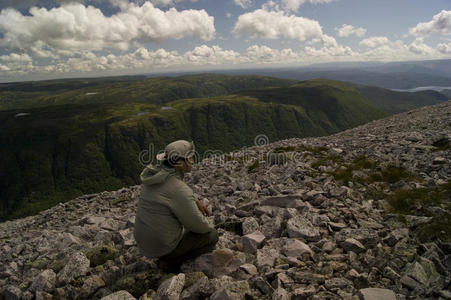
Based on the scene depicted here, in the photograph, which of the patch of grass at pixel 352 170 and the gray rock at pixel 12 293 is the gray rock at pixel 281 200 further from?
the gray rock at pixel 12 293

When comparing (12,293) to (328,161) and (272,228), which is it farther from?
(328,161)

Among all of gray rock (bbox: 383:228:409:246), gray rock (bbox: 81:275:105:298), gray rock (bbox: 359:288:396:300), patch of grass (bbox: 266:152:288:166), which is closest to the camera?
gray rock (bbox: 359:288:396:300)

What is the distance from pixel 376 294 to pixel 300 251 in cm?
203

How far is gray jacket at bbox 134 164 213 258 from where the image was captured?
234 inches

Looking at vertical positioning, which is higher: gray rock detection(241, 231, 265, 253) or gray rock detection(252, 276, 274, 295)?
gray rock detection(252, 276, 274, 295)

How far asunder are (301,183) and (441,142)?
984 centimetres

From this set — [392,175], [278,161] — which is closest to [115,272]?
[392,175]

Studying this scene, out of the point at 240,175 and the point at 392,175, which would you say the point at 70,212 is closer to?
the point at 240,175

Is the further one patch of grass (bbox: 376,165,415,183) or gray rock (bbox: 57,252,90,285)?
patch of grass (bbox: 376,165,415,183)

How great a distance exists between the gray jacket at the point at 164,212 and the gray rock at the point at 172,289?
2.55 ft

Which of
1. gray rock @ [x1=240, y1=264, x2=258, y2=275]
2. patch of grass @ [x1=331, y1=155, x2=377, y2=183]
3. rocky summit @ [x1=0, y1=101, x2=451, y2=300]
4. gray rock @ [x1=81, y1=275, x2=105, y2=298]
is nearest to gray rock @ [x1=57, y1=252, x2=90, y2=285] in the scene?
rocky summit @ [x1=0, y1=101, x2=451, y2=300]

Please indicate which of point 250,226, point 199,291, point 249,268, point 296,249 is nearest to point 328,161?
point 250,226

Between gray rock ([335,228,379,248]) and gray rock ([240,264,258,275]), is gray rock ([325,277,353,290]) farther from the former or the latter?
gray rock ([335,228,379,248])

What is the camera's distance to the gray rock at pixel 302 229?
7.26 metres
